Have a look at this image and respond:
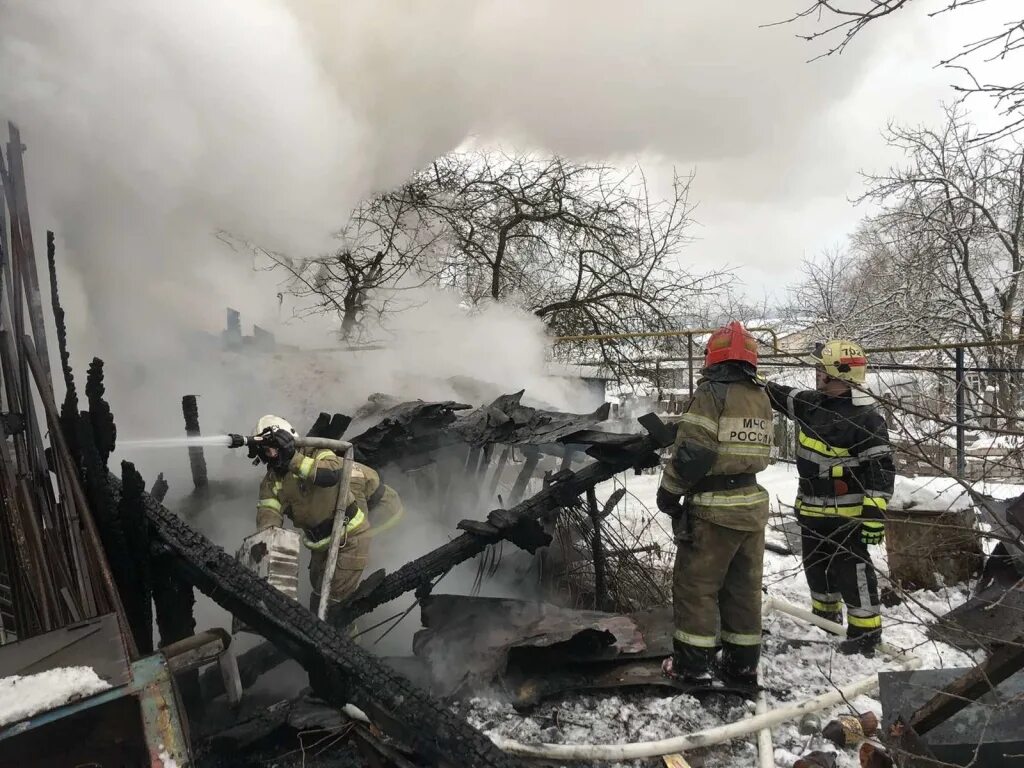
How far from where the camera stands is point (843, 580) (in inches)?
158

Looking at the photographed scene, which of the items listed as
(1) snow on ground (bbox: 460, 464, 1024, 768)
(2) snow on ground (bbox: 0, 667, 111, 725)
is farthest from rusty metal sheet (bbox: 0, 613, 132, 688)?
(1) snow on ground (bbox: 460, 464, 1024, 768)

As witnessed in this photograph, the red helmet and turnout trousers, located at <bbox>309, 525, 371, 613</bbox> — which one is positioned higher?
the red helmet

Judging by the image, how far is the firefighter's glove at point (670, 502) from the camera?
3.64m

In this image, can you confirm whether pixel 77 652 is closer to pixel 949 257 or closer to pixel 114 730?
pixel 114 730

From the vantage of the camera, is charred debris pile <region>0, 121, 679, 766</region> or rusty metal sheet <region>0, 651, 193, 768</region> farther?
charred debris pile <region>0, 121, 679, 766</region>

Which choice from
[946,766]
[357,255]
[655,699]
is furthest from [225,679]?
[357,255]

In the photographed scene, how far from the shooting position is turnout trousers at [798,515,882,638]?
3.86 metres

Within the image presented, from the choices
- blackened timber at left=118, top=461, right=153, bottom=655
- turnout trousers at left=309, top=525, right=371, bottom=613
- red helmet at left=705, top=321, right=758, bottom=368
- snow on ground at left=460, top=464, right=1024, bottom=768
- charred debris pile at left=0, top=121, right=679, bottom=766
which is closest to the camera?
charred debris pile at left=0, top=121, right=679, bottom=766

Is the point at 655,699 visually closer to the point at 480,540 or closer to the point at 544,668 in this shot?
the point at 544,668

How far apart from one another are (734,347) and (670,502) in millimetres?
1002

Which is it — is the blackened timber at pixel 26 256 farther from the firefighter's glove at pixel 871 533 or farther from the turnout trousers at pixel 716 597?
the firefighter's glove at pixel 871 533

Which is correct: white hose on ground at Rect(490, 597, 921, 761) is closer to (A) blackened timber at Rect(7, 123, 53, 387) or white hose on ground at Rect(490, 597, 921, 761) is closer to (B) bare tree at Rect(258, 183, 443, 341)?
(A) blackened timber at Rect(7, 123, 53, 387)

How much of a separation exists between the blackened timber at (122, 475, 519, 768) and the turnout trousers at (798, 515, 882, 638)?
8.08 ft

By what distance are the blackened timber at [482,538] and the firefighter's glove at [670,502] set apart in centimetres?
48
